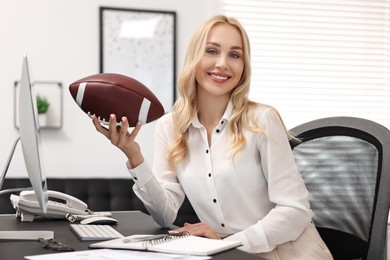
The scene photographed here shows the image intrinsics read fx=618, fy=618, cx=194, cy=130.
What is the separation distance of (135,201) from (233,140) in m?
1.67

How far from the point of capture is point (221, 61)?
2.21m

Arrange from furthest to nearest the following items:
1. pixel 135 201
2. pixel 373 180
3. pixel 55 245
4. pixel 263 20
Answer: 1. pixel 263 20
2. pixel 135 201
3. pixel 373 180
4. pixel 55 245

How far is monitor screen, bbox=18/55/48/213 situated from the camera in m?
1.20

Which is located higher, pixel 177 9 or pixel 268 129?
pixel 177 9

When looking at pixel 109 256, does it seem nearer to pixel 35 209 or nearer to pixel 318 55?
pixel 35 209

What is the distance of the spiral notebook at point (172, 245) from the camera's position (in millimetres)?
1283

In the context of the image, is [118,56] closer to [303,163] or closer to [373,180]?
[303,163]

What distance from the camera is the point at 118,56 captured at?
3.80 meters

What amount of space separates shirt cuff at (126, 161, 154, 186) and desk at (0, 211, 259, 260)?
0.13 metres

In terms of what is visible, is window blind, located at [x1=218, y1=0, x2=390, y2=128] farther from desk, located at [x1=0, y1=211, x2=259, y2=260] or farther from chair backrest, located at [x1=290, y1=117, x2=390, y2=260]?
desk, located at [x1=0, y1=211, x2=259, y2=260]

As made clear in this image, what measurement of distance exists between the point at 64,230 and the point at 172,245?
0.49 m

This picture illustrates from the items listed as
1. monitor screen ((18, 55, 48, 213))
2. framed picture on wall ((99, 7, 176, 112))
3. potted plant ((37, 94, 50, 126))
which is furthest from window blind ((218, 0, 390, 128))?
monitor screen ((18, 55, 48, 213))

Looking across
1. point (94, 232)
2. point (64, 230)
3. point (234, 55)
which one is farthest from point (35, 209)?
point (234, 55)

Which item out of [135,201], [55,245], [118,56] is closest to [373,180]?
[55,245]
